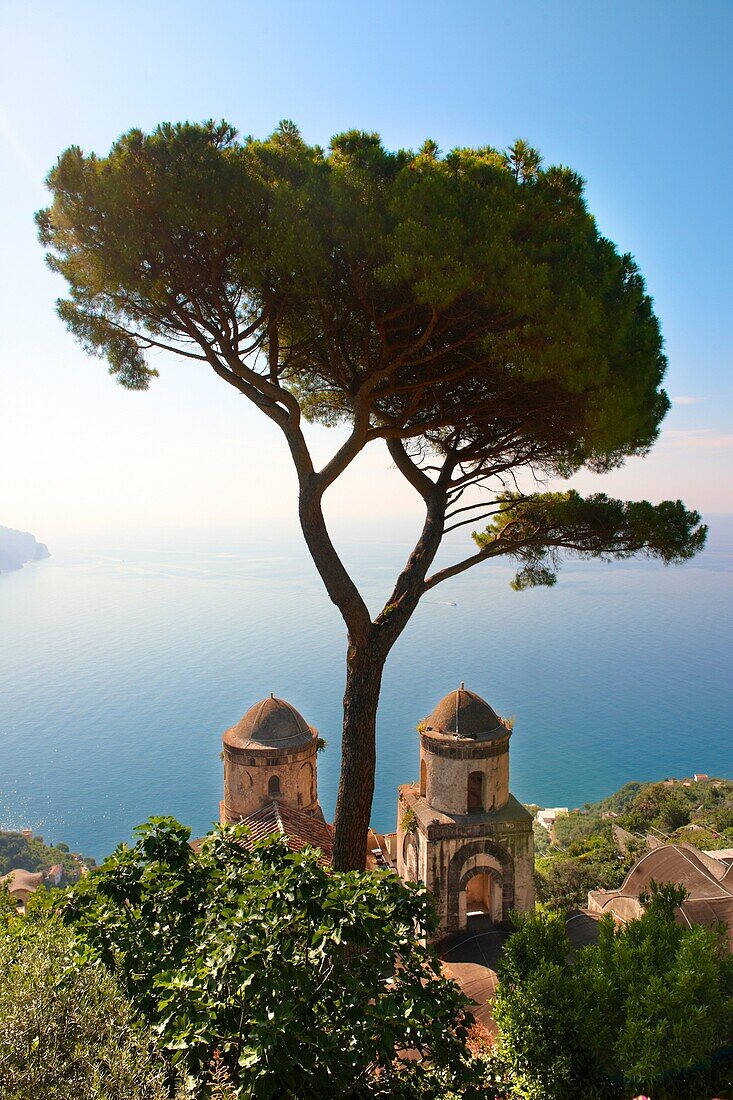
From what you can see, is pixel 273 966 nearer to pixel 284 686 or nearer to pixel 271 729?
pixel 271 729

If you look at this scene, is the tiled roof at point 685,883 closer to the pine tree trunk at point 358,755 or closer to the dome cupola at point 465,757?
the dome cupola at point 465,757

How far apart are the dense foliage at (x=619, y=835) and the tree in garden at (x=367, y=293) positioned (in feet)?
57.7

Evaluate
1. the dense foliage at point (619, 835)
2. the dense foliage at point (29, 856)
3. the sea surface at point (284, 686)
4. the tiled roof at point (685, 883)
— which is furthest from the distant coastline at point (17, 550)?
the tiled roof at point (685, 883)

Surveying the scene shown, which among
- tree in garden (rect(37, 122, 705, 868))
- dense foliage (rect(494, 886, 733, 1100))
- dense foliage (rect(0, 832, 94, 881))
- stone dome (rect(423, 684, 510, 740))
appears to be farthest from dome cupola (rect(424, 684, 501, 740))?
dense foliage (rect(0, 832, 94, 881))

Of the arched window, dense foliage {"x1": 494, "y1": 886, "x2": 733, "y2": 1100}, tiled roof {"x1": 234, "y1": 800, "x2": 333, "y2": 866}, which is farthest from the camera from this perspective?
the arched window

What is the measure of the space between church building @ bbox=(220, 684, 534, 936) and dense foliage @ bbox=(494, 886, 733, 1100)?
16.8 feet

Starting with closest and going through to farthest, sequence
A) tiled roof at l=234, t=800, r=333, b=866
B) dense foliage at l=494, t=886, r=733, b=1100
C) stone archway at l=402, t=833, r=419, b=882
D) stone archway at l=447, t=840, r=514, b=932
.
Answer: dense foliage at l=494, t=886, r=733, b=1100, tiled roof at l=234, t=800, r=333, b=866, stone archway at l=447, t=840, r=514, b=932, stone archway at l=402, t=833, r=419, b=882

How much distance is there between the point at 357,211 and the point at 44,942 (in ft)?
18.9

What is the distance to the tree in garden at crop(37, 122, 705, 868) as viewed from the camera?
5.25 metres

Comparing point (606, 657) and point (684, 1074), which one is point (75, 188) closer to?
point (684, 1074)

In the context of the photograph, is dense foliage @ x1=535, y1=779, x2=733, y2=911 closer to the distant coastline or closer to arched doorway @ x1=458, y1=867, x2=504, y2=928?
arched doorway @ x1=458, y1=867, x2=504, y2=928

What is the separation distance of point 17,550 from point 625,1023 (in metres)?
128

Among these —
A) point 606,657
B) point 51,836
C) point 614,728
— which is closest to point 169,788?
point 51,836

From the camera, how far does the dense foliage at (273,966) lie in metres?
2.92
